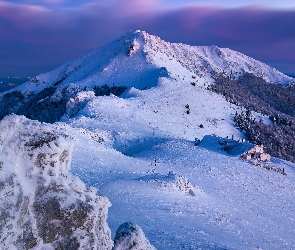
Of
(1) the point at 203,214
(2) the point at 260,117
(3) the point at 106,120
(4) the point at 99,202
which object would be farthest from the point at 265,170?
(2) the point at 260,117

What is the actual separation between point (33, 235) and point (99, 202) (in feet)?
5.65

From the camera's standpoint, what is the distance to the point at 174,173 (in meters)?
26.5

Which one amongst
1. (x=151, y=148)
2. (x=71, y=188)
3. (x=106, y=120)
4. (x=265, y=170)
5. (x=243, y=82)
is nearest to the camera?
(x=71, y=188)

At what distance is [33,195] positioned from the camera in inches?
271

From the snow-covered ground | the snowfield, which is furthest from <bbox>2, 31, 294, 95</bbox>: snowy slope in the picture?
the snow-covered ground

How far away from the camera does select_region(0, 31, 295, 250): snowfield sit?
16.4 m

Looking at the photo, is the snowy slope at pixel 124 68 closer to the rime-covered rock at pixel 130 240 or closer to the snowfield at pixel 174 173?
the snowfield at pixel 174 173

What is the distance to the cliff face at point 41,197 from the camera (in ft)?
21.1

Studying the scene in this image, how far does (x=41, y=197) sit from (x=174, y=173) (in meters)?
20.1

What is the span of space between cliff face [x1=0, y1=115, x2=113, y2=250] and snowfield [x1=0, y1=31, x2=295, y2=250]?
14 cm

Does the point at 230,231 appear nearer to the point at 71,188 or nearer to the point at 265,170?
the point at 71,188

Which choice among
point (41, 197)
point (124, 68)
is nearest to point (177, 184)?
point (41, 197)

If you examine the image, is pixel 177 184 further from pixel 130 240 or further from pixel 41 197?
pixel 41 197

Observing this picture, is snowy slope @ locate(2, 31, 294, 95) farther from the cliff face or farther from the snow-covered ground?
the cliff face
